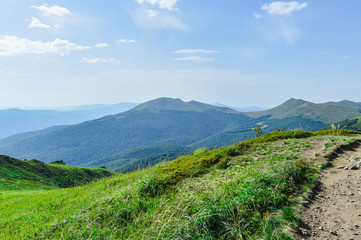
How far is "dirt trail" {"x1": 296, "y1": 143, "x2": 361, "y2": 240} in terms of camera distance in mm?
5215

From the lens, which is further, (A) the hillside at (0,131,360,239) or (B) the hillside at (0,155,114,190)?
(B) the hillside at (0,155,114,190)

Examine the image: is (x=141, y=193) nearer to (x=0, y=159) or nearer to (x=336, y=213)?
(x=336, y=213)

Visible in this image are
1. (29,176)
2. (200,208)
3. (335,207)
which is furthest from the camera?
(29,176)

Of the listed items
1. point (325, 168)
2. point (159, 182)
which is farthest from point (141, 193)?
point (325, 168)

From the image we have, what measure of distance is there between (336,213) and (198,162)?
7.08 m

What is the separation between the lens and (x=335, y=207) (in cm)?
622

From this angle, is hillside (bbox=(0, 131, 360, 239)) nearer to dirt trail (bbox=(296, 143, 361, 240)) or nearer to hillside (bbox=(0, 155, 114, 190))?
dirt trail (bbox=(296, 143, 361, 240))

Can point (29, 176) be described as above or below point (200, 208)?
below

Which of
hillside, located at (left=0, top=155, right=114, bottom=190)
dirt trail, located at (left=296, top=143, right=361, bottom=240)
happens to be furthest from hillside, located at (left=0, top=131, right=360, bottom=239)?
hillside, located at (left=0, top=155, right=114, bottom=190)

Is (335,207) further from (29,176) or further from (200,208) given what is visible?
(29,176)

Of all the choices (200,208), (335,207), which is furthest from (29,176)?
(335,207)

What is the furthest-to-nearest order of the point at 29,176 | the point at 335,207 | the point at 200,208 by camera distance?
the point at 29,176 → the point at 200,208 → the point at 335,207

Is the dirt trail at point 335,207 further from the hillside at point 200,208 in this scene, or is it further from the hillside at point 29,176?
the hillside at point 29,176

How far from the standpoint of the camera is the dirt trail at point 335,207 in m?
5.21
